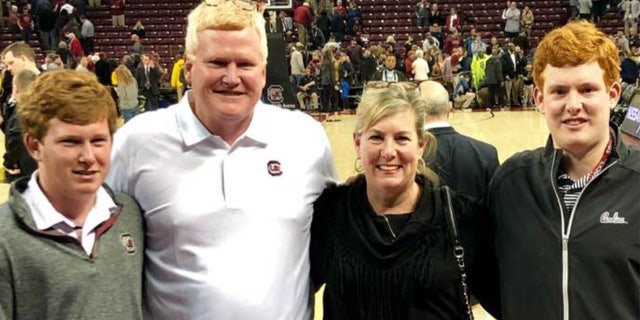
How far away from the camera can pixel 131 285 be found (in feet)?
6.89

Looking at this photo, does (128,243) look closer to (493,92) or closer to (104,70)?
(104,70)

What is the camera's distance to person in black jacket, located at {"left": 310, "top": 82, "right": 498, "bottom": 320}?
2.25 m

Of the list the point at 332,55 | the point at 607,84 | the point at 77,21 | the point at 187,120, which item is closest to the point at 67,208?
the point at 187,120

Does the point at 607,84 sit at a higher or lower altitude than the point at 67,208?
higher

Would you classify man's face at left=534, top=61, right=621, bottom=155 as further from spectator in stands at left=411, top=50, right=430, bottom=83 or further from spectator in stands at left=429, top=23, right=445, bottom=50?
spectator in stands at left=429, top=23, right=445, bottom=50

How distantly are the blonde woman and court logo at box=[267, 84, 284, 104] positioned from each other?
17.1ft

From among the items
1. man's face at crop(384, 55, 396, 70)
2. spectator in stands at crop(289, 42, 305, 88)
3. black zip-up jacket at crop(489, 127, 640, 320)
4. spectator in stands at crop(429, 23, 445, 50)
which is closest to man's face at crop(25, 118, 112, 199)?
black zip-up jacket at crop(489, 127, 640, 320)

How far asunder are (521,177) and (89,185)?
1.20 m

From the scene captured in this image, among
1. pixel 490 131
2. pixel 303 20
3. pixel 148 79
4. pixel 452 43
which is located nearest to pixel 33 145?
pixel 490 131

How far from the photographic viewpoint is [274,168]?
2383mm

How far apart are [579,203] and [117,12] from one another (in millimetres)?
24016

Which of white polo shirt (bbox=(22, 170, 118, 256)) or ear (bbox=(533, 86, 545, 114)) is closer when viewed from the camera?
white polo shirt (bbox=(22, 170, 118, 256))

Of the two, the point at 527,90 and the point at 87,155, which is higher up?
the point at 87,155

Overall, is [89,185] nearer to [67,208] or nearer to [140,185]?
[67,208]
